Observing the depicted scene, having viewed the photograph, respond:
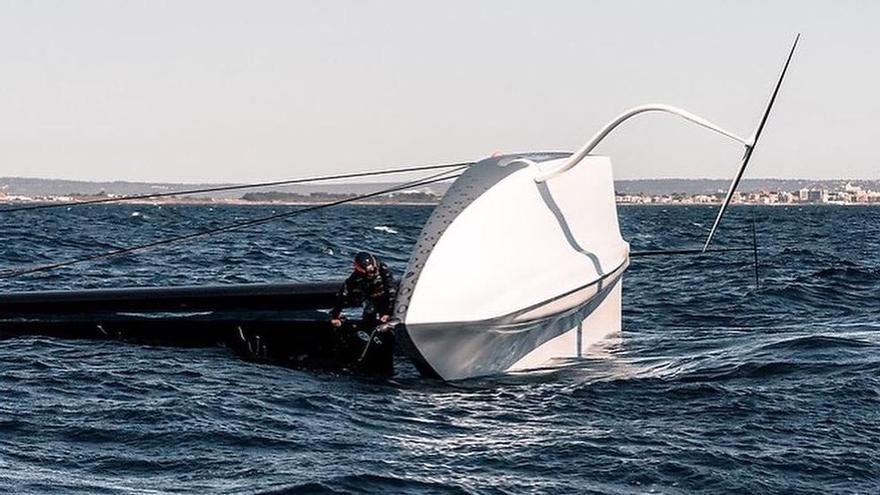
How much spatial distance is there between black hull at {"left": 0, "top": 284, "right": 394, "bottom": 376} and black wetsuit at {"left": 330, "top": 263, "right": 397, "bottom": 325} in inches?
17.3

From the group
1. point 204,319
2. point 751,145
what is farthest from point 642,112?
point 204,319

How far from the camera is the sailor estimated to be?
12047 mm

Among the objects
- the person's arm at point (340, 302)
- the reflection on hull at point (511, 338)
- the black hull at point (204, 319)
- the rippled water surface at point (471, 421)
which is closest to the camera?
the rippled water surface at point (471, 421)

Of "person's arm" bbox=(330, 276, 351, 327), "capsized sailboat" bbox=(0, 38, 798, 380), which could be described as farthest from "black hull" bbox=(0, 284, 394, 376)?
"person's arm" bbox=(330, 276, 351, 327)

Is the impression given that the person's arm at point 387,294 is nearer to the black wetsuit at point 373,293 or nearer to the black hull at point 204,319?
the black wetsuit at point 373,293

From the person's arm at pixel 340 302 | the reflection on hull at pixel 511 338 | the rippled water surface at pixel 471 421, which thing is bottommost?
the rippled water surface at pixel 471 421

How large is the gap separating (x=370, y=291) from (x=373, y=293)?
3cm

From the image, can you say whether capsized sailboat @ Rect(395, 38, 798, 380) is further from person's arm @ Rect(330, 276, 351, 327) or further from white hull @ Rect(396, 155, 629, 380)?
person's arm @ Rect(330, 276, 351, 327)

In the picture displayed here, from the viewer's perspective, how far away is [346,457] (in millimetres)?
8820

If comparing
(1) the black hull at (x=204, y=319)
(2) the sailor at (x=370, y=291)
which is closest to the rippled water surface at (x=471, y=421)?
(1) the black hull at (x=204, y=319)

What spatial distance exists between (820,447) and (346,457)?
3281 mm

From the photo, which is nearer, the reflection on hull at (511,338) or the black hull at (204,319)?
the reflection on hull at (511,338)

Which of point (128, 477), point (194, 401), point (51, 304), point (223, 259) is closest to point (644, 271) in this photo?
point (223, 259)

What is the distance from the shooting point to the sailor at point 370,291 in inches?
474
